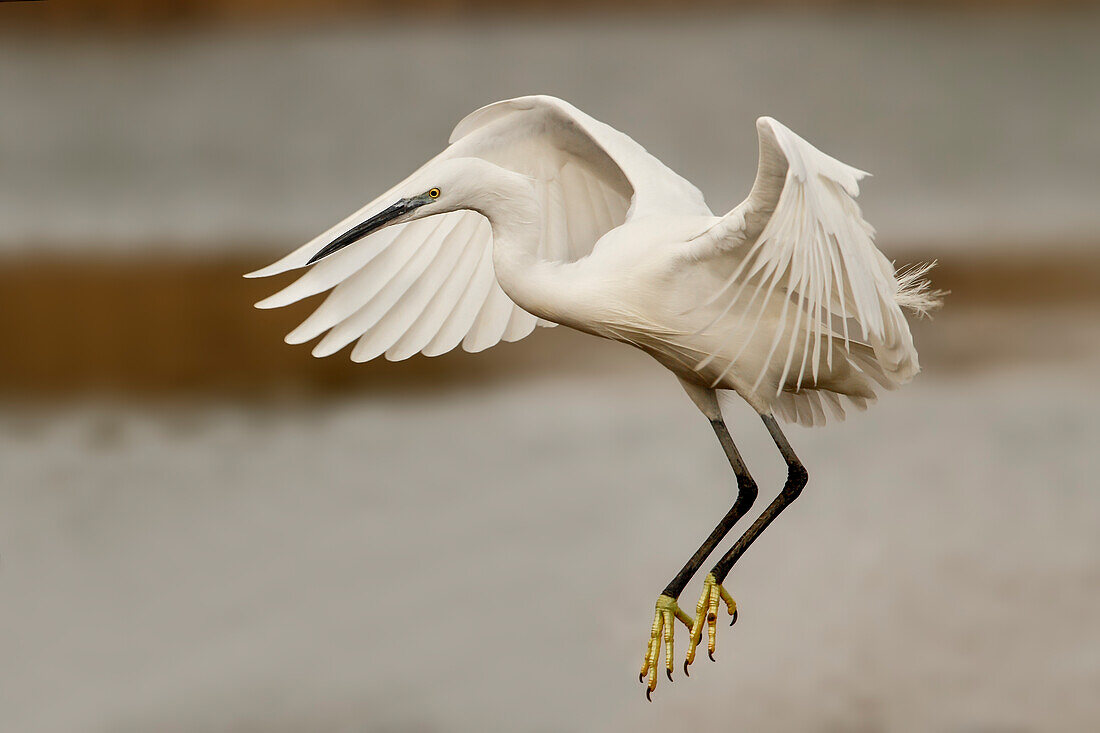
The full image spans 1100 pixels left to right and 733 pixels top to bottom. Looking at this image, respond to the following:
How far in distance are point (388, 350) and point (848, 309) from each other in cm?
57

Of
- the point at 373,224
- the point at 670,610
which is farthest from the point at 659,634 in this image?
the point at 373,224

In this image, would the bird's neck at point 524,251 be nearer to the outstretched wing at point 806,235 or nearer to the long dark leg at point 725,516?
the outstretched wing at point 806,235

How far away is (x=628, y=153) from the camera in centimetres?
156

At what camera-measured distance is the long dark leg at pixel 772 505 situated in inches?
57.1

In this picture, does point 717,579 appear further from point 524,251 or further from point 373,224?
point 373,224

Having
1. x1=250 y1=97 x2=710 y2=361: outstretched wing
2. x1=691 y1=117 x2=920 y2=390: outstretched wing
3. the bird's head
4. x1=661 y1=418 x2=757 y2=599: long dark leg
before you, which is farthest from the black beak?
x1=661 y1=418 x2=757 y2=599: long dark leg

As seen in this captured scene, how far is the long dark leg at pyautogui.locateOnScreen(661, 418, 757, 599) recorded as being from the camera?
149cm

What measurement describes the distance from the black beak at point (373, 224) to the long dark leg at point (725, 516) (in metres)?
0.44

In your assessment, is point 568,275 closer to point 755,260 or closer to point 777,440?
point 755,260

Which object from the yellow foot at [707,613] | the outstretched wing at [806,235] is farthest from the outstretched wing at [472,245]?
the yellow foot at [707,613]

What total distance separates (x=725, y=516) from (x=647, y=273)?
32cm

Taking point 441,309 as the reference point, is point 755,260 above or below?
below

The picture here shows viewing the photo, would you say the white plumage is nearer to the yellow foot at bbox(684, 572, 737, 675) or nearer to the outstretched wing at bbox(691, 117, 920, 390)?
the outstretched wing at bbox(691, 117, 920, 390)

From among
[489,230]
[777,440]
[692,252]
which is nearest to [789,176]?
[692,252]
